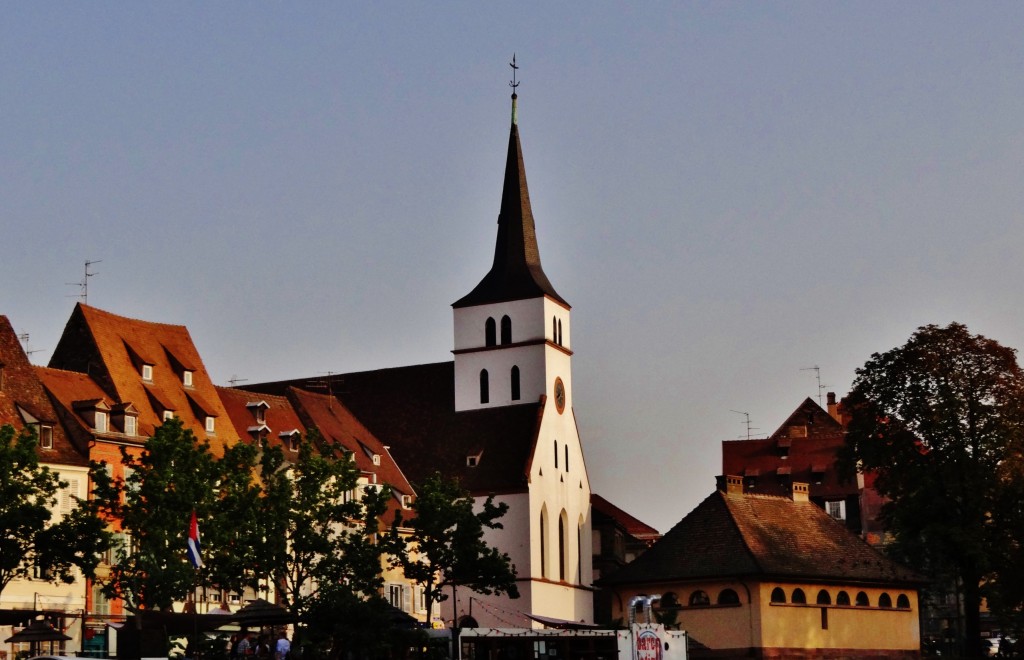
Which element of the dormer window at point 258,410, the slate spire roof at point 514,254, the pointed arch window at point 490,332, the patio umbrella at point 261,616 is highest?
the slate spire roof at point 514,254

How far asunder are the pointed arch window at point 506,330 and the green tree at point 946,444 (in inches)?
874

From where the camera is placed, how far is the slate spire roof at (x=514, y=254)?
97019mm

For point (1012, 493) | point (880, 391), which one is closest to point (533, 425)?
point (880, 391)

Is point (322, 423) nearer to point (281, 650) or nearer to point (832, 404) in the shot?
point (281, 650)

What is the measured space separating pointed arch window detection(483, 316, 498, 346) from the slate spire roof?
1.15 m

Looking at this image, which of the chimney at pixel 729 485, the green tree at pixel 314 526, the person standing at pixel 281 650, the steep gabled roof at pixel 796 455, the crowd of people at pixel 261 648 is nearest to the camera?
the person standing at pixel 281 650

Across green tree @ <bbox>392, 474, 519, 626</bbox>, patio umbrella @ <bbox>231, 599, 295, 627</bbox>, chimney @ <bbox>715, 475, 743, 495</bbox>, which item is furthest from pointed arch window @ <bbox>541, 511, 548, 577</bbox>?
patio umbrella @ <bbox>231, 599, 295, 627</bbox>

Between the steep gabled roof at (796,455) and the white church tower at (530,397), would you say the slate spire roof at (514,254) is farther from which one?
the steep gabled roof at (796,455)

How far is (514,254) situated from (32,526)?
1807 inches

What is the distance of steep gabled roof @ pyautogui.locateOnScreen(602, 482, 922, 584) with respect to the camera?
259ft

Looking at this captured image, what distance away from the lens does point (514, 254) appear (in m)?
98.9

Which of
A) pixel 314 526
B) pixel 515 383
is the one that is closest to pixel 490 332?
pixel 515 383

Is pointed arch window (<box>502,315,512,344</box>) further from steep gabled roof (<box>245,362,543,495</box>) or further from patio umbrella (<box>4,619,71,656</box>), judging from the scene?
patio umbrella (<box>4,619,71,656</box>)

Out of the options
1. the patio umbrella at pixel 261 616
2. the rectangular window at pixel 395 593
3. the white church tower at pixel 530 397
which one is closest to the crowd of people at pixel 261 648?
the patio umbrella at pixel 261 616
